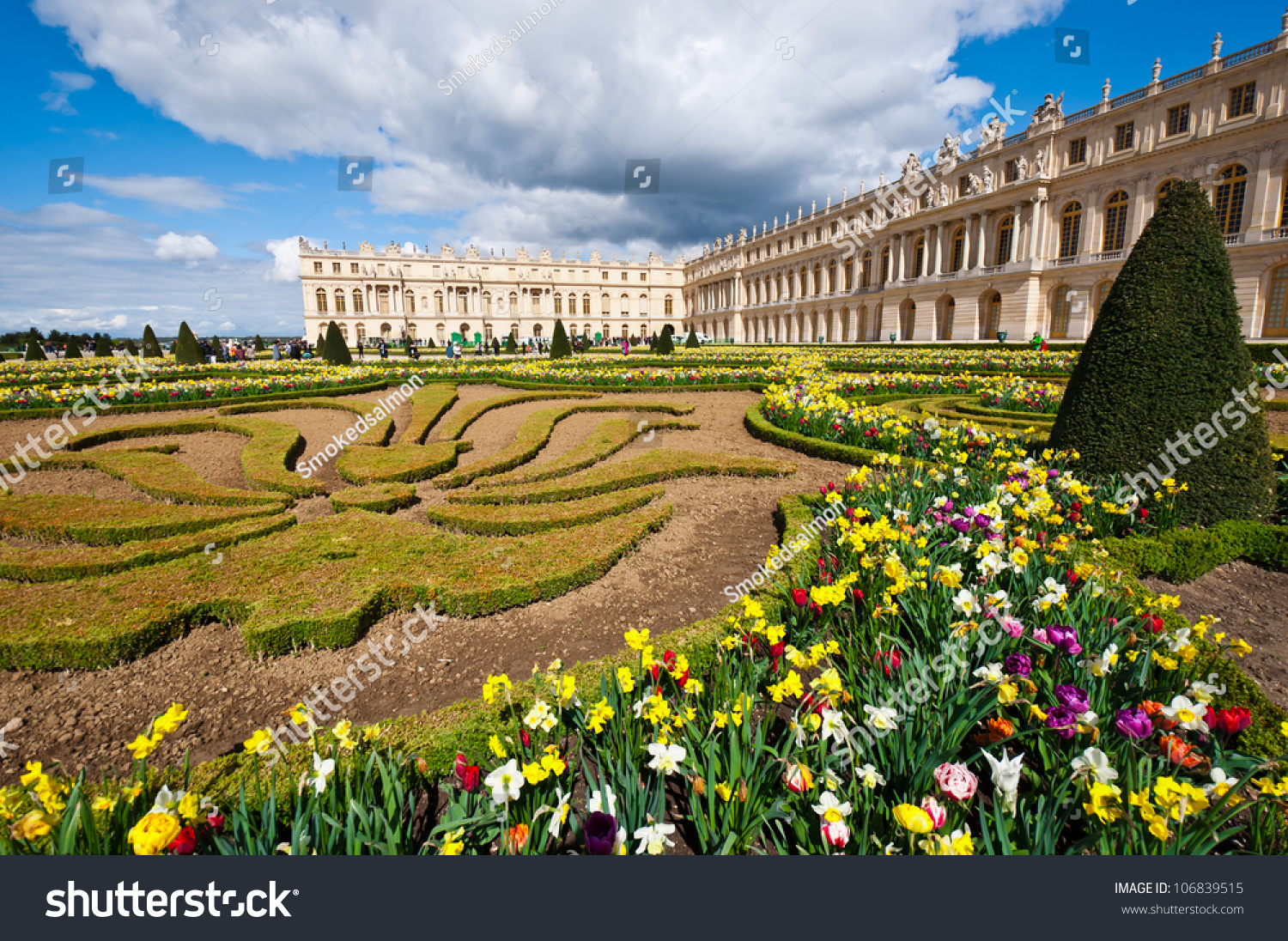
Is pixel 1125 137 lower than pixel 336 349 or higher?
higher

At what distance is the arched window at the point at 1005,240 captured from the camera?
33469 millimetres

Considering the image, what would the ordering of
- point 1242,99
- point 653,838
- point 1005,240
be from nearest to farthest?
point 653,838
point 1242,99
point 1005,240

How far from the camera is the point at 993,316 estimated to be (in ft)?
114

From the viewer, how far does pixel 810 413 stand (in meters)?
8.02

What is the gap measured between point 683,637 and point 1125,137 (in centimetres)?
3902

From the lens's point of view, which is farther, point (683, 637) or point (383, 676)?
point (383, 676)

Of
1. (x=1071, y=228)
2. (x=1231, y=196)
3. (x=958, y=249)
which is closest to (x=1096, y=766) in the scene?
(x=1231, y=196)

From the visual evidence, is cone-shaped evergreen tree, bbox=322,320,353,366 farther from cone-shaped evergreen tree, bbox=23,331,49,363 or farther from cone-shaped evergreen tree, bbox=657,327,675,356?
cone-shaped evergreen tree, bbox=23,331,49,363

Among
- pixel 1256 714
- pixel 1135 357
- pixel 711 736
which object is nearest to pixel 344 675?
pixel 711 736

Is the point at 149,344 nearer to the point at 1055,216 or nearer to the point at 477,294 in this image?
the point at 477,294

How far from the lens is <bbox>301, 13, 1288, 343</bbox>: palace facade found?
23.6 metres

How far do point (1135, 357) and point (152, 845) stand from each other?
267 inches

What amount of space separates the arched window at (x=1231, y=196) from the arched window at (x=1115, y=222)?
3.47m

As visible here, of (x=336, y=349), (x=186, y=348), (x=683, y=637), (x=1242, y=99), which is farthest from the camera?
(x=1242, y=99)
